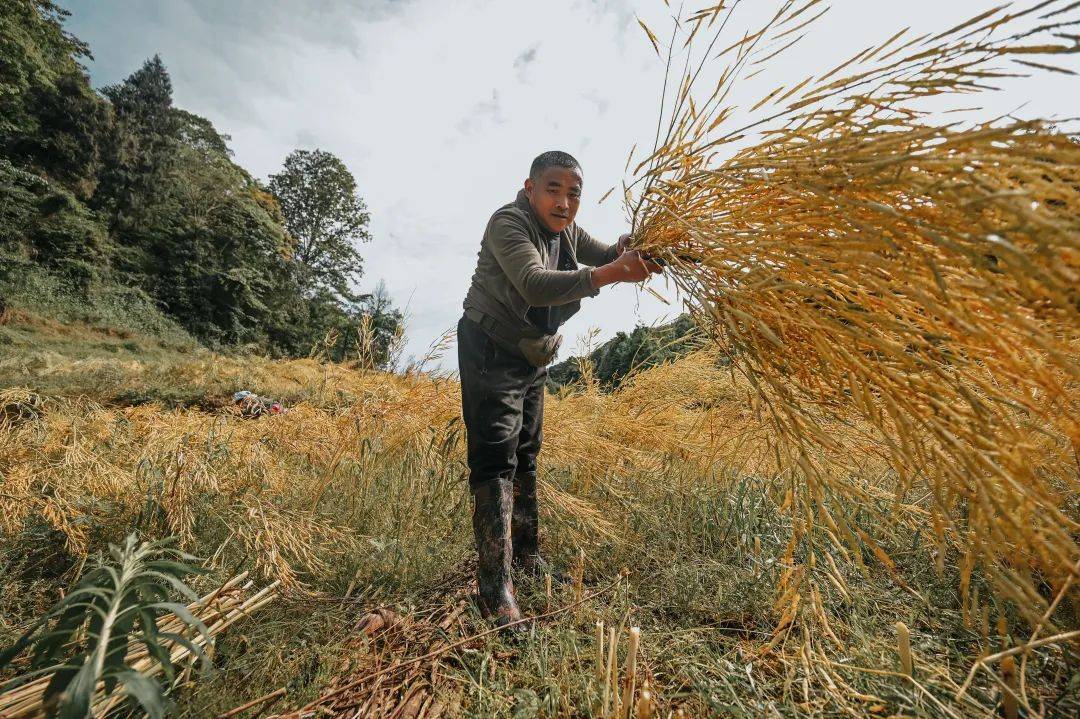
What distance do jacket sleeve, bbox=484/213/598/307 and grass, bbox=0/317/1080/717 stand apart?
1.91 ft

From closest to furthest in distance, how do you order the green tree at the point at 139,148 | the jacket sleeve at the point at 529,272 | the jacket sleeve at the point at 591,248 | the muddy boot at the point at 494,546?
1. the jacket sleeve at the point at 529,272
2. the muddy boot at the point at 494,546
3. the jacket sleeve at the point at 591,248
4. the green tree at the point at 139,148

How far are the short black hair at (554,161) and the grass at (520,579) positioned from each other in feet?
3.72

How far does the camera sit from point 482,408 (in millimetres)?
1835

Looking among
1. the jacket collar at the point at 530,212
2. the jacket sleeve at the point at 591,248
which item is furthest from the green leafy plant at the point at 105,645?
the jacket sleeve at the point at 591,248

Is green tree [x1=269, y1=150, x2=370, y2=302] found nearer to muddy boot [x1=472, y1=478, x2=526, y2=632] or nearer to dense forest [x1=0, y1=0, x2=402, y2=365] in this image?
dense forest [x1=0, y1=0, x2=402, y2=365]

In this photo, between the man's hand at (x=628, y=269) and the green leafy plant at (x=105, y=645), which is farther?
the man's hand at (x=628, y=269)

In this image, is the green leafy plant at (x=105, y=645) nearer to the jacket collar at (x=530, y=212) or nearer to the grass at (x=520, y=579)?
the grass at (x=520, y=579)

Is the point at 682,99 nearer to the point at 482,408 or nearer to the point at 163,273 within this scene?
the point at 482,408

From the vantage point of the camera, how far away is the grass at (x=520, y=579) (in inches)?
44.4

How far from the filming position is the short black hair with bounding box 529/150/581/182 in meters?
1.90

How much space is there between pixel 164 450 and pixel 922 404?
9.16 ft

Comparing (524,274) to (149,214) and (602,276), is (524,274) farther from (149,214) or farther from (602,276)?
(149,214)

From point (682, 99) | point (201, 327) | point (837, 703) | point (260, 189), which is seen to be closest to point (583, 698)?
point (837, 703)

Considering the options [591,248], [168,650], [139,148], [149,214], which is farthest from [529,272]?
[139,148]
